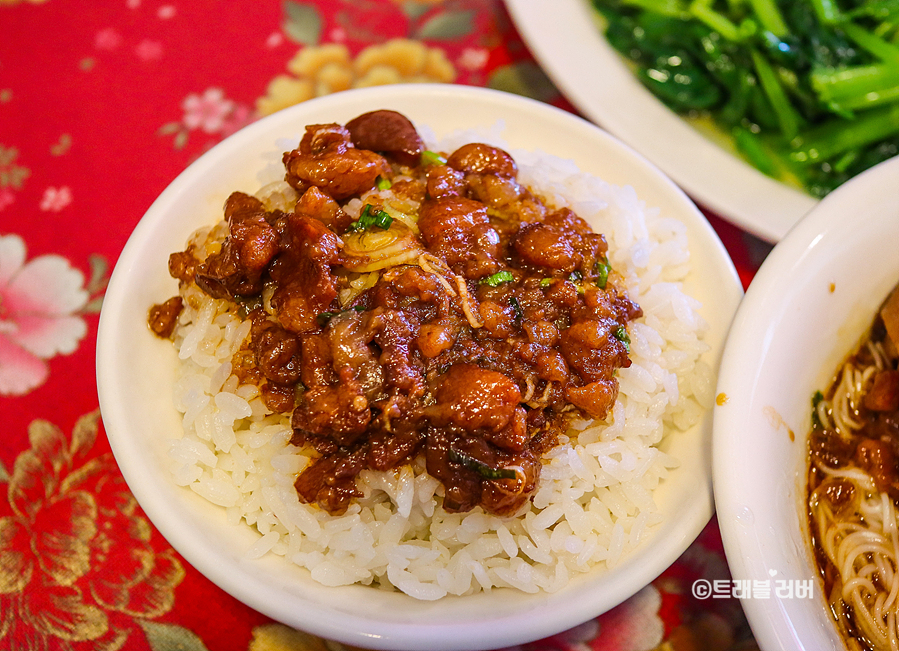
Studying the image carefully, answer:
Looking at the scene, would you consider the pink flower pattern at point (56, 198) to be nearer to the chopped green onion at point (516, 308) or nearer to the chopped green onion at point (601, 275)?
the chopped green onion at point (516, 308)

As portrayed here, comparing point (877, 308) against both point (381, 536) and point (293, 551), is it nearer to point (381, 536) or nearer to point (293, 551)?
point (381, 536)

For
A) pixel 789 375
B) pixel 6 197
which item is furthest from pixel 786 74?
pixel 6 197

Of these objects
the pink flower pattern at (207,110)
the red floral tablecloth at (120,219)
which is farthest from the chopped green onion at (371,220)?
the pink flower pattern at (207,110)

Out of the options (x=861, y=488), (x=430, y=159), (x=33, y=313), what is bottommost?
(x=861, y=488)

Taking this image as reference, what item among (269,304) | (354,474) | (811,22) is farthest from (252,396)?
(811,22)

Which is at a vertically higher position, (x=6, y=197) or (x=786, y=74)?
(x=786, y=74)

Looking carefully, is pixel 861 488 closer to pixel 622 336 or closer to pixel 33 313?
pixel 622 336
